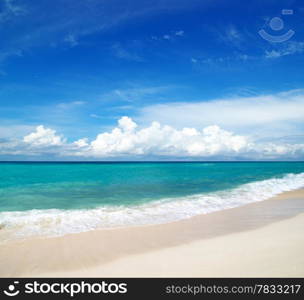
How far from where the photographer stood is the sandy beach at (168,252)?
492cm

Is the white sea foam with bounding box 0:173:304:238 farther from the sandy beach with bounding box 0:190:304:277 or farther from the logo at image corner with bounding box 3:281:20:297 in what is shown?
the logo at image corner with bounding box 3:281:20:297

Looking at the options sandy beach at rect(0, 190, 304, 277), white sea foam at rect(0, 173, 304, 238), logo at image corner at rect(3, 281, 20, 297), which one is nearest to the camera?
logo at image corner at rect(3, 281, 20, 297)

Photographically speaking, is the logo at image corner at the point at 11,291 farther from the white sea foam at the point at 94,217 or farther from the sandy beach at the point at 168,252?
the white sea foam at the point at 94,217

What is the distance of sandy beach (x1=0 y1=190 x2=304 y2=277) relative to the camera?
194 inches

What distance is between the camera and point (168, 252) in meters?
5.94

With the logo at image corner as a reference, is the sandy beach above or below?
above

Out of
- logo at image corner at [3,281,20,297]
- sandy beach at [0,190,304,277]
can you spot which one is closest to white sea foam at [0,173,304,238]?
sandy beach at [0,190,304,277]

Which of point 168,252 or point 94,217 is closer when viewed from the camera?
point 168,252

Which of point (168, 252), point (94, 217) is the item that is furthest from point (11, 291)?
point (94, 217)

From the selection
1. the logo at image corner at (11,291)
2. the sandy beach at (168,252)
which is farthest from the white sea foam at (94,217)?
the logo at image corner at (11,291)

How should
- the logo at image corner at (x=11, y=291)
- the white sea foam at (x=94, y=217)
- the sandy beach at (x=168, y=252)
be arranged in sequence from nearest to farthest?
the logo at image corner at (x=11, y=291) < the sandy beach at (x=168, y=252) < the white sea foam at (x=94, y=217)

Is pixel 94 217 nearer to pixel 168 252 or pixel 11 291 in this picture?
pixel 168 252

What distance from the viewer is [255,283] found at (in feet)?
14.5

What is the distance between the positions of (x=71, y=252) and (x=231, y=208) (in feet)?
28.5
